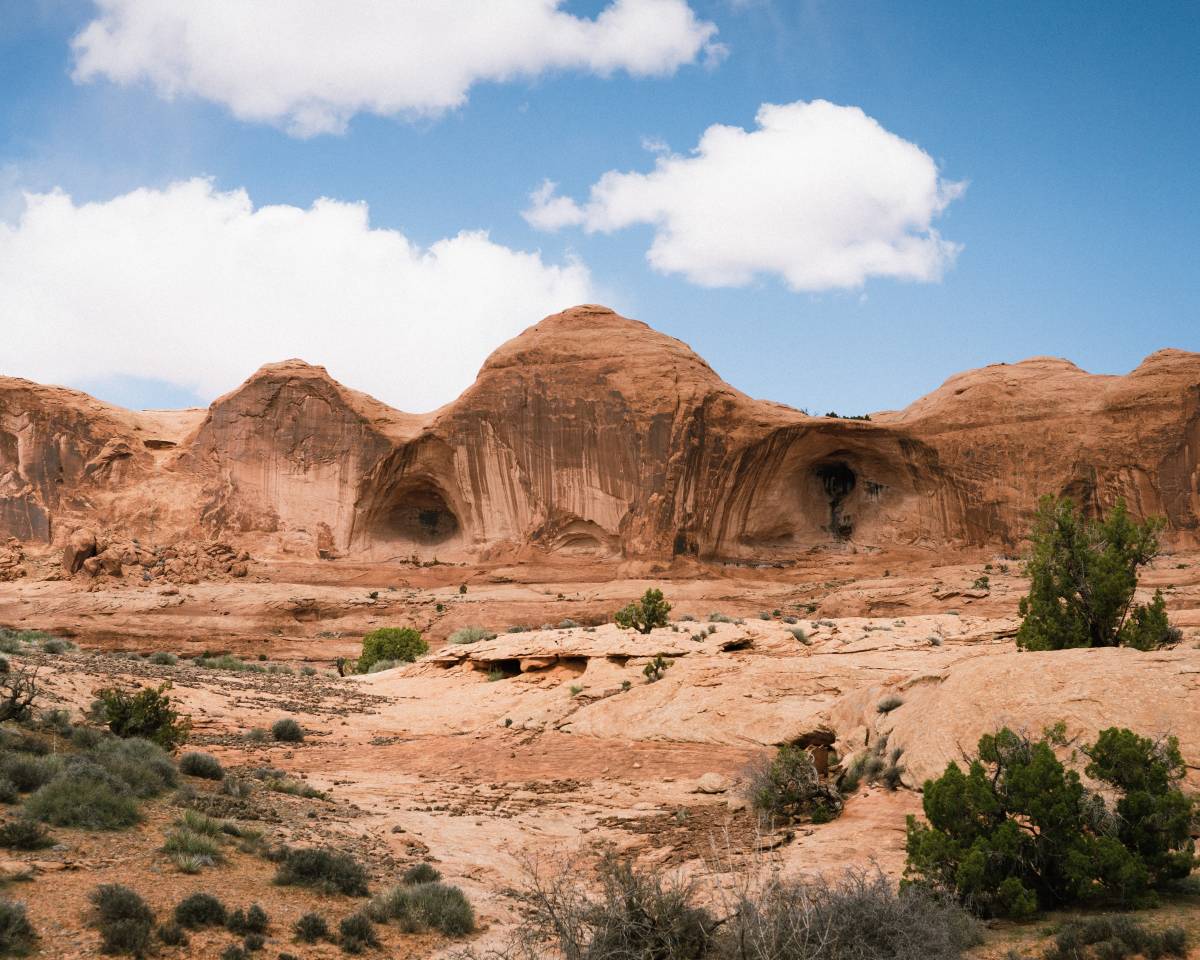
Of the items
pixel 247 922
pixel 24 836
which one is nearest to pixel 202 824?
pixel 24 836

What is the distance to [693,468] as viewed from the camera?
158 feet

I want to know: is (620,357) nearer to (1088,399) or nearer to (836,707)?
(1088,399)

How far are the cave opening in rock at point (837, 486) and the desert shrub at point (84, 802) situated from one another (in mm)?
46397

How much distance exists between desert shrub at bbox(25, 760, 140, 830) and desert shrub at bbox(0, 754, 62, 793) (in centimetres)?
16

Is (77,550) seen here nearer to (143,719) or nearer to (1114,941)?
(143,719)

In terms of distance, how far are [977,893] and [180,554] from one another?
4769 centimetres

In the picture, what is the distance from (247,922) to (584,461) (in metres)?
42.4

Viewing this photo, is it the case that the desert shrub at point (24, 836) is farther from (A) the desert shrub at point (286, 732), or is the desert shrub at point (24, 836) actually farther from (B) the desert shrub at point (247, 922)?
(A) the desert shrub at point (286, 732)

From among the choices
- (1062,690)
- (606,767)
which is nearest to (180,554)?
(606,767)

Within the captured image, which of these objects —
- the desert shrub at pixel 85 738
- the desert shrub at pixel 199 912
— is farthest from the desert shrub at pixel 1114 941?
the desert shrub at pixel 85 738

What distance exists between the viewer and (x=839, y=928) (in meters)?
5.34

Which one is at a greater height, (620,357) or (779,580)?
(620,357)

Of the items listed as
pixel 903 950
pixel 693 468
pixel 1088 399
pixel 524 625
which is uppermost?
pixel 1088 399

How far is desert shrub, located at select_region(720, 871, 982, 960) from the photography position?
5.22 meters
